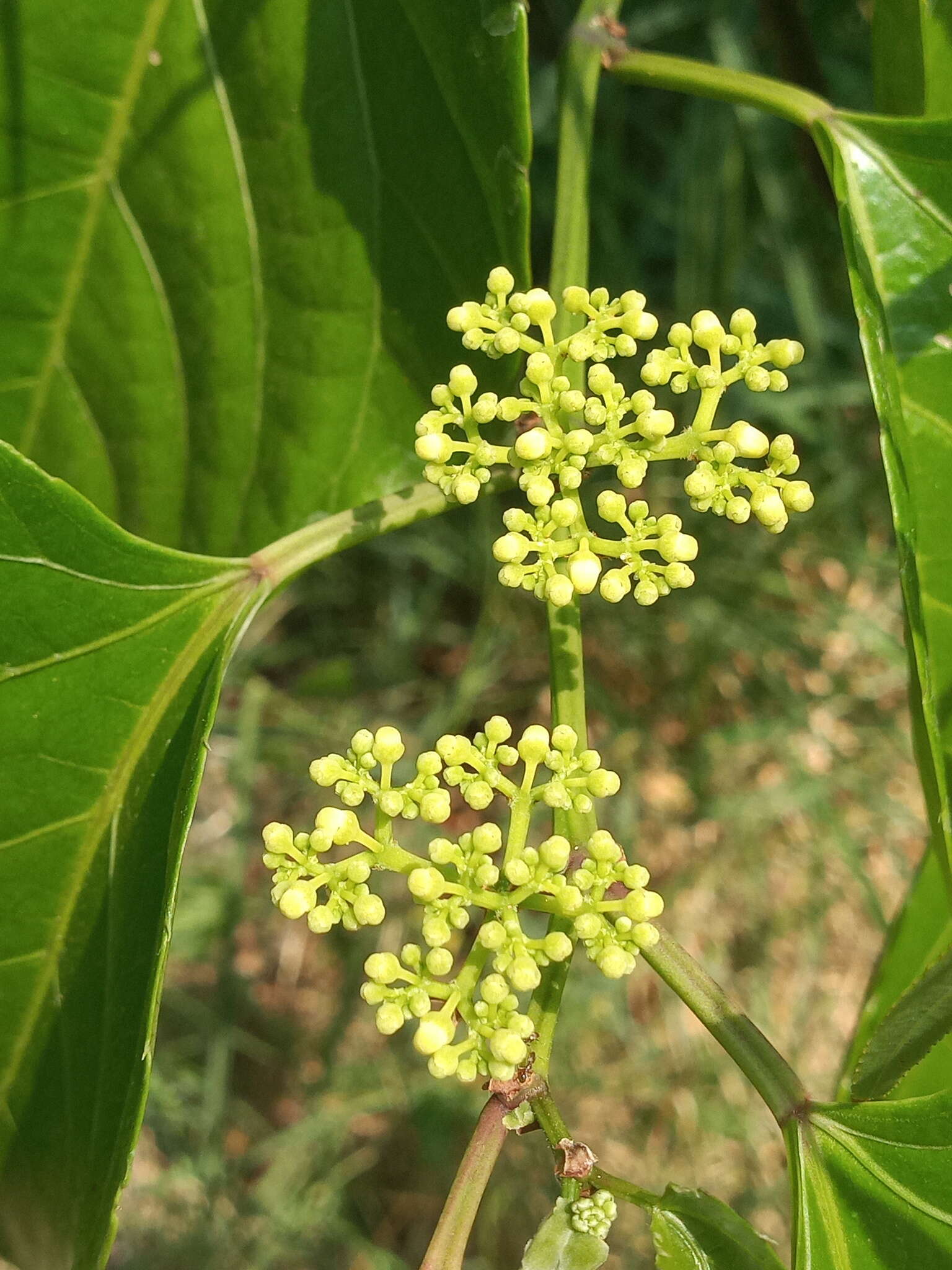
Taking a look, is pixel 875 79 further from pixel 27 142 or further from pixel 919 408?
pixel 27 142

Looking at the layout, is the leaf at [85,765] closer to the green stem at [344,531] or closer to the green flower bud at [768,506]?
the green stem at [344,531]

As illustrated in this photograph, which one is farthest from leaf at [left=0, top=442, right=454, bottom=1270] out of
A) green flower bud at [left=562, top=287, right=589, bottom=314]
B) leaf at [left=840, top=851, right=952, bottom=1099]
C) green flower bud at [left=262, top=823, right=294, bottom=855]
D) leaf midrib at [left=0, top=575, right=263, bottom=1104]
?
leaf at [left=840, top=851, right=952, bottom=1099]

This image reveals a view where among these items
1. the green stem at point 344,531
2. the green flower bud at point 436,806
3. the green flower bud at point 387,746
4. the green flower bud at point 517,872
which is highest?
the green stem at point 344,531

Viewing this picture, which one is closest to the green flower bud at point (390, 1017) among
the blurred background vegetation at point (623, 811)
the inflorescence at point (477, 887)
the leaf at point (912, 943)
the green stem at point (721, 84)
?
the inflorescence at point (477, 887)

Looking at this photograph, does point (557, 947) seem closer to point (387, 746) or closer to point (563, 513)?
point (387, 746)

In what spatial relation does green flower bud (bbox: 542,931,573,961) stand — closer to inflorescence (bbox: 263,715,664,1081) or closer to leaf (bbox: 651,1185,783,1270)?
inflorescence (bbox: 263,715,664,1081)

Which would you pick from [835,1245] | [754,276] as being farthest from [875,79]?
[754,276]
